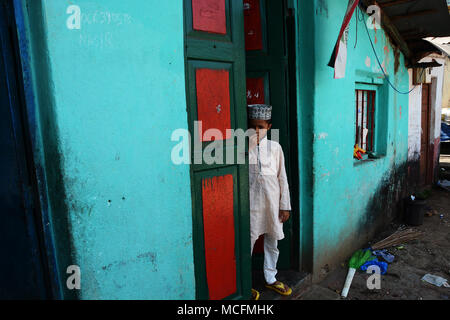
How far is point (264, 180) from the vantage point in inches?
119

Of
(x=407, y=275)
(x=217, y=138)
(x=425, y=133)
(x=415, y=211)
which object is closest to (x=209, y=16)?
(x=217, y=138)

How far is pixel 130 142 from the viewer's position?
2.00 metres

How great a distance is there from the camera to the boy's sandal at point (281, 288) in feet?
10.6

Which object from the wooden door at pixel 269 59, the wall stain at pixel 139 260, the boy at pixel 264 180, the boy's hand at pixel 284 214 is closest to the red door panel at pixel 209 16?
the boy at pixel 264 180

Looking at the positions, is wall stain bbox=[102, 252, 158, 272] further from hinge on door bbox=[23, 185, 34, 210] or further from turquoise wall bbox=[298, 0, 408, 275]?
turquoise wall bbox=[298, 0, 408, 275]

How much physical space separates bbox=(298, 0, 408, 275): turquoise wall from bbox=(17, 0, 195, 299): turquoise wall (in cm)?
174

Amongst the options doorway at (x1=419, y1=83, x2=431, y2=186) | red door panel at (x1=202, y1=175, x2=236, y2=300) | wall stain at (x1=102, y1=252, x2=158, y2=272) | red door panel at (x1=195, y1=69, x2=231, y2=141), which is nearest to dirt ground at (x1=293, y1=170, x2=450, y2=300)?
red door panel at (x1=202, y1=175, x2=236, y2=300)

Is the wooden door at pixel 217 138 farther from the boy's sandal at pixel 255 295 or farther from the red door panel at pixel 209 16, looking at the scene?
the boy's sandal at pixel 255 295

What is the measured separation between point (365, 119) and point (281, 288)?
10.7 ft

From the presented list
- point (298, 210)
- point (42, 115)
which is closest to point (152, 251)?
point (42, 115)

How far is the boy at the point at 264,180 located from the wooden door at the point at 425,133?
19.8ft

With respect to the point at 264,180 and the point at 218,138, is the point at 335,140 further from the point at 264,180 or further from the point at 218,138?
the point at 218,138
